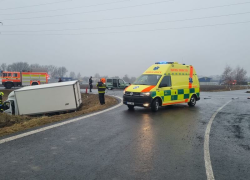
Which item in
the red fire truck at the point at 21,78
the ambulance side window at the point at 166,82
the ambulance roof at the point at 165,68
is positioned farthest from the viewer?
the red fire truck at the point at 21,78

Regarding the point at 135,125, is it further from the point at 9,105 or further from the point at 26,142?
→ the point at 9,105

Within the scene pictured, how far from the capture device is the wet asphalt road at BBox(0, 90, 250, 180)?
3635 millimetres

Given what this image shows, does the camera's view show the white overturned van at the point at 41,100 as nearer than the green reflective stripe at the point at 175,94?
No

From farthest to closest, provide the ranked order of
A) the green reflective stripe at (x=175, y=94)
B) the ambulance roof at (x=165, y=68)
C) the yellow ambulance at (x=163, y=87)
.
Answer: the ambulance roof at (x=165, y=68)
the green reflective stripe at (x=175, y=94)
the yellow ambulance at (x=163, y=87)

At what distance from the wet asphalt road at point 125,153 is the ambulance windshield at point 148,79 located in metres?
3.73

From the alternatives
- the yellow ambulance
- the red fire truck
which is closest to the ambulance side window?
the yellow ambulance

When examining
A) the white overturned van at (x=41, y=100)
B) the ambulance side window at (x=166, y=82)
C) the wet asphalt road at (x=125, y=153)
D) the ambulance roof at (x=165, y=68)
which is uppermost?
the ambulance roof at (x=165, y=68)

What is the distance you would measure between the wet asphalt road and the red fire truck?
27.9 m

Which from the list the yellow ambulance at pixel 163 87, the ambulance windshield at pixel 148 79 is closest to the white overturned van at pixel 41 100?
the yellow ambulance at pixel 163 87

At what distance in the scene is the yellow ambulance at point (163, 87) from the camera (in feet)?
32.9

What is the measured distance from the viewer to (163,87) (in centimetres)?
1058

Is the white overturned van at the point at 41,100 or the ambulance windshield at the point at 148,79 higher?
the ambulance windshield at the point at 148,79

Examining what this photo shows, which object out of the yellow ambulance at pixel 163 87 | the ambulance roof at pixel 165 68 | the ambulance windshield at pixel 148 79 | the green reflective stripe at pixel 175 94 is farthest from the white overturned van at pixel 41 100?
the green reflective stripe at pixel 175 94

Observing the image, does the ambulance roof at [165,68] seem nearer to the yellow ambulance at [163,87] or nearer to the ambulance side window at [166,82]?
the yellow ambulance at [163,87]
